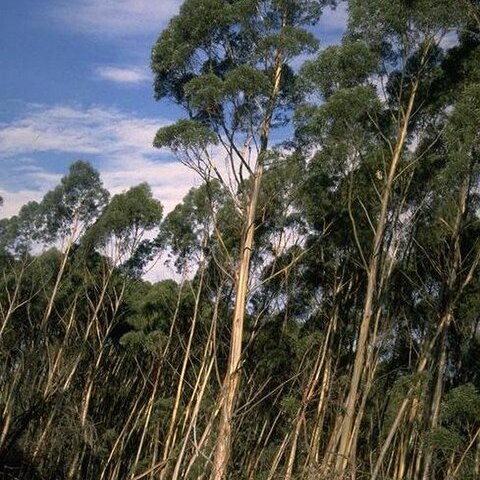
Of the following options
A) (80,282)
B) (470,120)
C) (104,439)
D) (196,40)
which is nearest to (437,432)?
(470,120)

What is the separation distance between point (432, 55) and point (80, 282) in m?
15.3

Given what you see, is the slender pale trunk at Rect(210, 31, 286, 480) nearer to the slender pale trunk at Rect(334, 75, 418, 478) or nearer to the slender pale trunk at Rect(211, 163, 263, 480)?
the slender pale trunk at Rect(211, 163, 263, 480)

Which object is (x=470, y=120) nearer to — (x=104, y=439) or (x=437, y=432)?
(x=437, y=432)


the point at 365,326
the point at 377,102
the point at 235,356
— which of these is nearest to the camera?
the point at 235,356

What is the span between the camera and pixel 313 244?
1269cm

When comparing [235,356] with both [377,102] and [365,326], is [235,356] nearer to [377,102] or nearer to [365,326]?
[365,326]

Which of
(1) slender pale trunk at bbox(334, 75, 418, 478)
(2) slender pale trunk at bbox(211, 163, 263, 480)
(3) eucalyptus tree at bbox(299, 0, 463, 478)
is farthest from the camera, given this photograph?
(3) eucalyptus tree at bbox(299, 0, 463, 478)

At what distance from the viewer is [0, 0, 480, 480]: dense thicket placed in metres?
10.5

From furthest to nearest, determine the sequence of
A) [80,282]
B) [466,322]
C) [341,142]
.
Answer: [80,282] → [466,322] → [341,142]

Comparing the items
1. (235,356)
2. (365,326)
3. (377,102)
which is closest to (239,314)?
(235,356)

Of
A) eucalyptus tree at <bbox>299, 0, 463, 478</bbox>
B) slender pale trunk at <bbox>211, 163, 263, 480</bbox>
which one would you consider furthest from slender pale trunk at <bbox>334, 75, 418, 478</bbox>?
slender pale trunk at <bbox>211, 163, 263, 480</bbox>

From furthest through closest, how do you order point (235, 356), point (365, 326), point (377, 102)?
point (377, 102), point (365, 326), point (235, 356)

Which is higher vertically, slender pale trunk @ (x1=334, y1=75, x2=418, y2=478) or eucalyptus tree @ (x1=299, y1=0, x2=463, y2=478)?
eucalyptus tree @ (x1=299, y1=0, x2=463, y2=478)

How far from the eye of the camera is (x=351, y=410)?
9.42m
